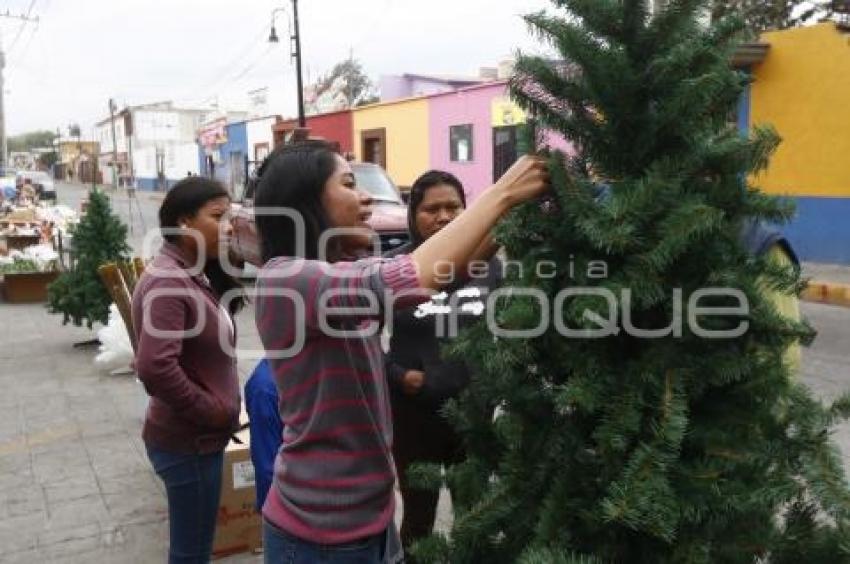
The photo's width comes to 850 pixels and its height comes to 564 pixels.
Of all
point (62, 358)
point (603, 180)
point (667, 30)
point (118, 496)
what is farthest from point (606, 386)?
point (62, 358)

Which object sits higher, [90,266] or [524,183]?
[524,183]

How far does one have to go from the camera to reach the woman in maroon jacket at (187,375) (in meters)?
2.53

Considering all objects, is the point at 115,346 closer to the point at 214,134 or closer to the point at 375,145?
the point at 375,145

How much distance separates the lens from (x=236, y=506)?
3.72 m

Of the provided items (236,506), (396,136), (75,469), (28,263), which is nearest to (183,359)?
(236,506)

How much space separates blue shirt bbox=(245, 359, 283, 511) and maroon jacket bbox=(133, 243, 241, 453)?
20 cm

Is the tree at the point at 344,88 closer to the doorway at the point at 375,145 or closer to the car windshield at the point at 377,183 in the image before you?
the doorway at the point at 375,145

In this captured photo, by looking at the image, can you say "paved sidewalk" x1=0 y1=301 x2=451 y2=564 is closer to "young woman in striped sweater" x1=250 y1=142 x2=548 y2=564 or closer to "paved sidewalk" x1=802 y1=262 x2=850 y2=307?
"young woman in striped sweater" x1=250 y1=142 x2=548 y2=564

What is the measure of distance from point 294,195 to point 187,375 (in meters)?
1.25

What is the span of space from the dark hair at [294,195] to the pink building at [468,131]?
1623 centimetres

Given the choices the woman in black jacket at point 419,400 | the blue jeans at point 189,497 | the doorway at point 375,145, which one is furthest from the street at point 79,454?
the doorway at point 375,145

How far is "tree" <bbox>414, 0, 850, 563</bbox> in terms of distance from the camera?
117cm

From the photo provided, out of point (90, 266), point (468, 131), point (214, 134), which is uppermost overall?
point (214, 134)

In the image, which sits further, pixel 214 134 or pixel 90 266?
pixel 214 134
